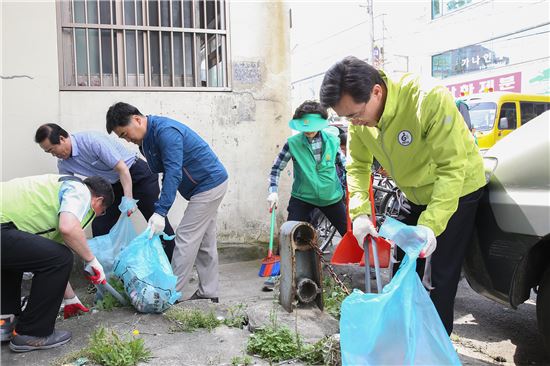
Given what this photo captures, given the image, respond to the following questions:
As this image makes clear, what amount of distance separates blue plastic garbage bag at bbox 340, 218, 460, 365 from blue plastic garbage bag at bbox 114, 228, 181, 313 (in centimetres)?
163

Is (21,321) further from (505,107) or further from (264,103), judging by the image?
(505,107)

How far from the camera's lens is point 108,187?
10.1ft

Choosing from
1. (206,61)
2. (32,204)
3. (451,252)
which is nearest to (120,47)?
(206,61)

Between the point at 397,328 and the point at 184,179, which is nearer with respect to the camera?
the point at 397,328

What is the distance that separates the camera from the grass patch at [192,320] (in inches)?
121

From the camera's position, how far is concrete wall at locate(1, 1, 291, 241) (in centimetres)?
418

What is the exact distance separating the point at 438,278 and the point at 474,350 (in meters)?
0.93

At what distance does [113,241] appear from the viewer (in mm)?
→ 3691

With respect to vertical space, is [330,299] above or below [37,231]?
below

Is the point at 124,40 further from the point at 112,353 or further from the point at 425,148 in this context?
the point at 425,148

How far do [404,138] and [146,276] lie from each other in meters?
1.94

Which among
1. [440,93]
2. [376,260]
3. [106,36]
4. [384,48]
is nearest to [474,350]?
[376,260]

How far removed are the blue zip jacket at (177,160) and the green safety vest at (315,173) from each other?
2.40ft

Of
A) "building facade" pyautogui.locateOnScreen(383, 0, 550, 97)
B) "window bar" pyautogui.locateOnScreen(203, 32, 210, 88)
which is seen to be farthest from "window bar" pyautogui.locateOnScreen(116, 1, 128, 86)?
"building facade" pyautogui.locateOnScreen(383, 0, 550, 97)
